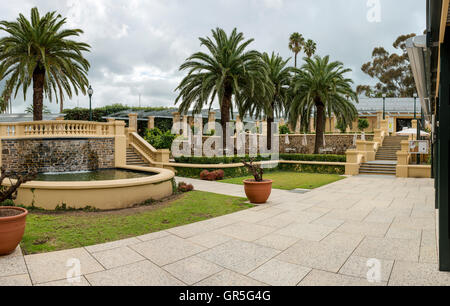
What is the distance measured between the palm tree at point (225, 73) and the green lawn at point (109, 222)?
34.1 ft

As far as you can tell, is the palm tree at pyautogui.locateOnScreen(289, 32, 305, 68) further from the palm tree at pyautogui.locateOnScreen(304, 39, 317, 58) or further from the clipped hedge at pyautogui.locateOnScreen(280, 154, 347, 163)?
the clipped hedge at pyautogui.locateOnScreen(280, 154, 347, 163)

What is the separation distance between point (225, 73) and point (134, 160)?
897 cm

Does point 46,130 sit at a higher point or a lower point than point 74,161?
higher

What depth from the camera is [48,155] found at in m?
16.4

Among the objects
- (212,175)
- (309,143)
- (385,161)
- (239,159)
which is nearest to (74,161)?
(212,175)

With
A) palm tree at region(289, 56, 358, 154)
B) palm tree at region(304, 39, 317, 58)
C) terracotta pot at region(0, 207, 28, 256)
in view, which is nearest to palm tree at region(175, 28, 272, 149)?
palm tree at region(289, 56, 358, 154)

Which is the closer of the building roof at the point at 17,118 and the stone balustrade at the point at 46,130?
the stone balustrade at the point at 46,130

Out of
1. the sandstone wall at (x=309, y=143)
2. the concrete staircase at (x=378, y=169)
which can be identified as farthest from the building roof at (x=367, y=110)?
the concrete staircase at (x=378, y=169)

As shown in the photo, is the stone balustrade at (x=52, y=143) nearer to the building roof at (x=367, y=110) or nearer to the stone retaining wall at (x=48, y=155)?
the stone retaining wall at (x=48, y=155)

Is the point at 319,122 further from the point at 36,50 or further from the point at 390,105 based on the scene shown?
the point at 390,105

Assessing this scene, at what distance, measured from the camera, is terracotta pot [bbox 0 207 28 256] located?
525 cm

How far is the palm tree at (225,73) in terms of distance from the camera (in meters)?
19.3

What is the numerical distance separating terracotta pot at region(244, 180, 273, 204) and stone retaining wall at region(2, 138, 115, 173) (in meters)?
11.4

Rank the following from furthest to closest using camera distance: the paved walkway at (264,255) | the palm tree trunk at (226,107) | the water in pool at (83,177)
Answer: 1. the palm tree trunk at (226,107)
2. the water in pool at (83,177)
3. the paved walkway at (264,255)
